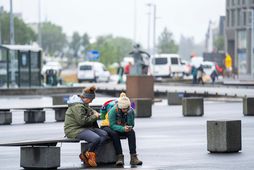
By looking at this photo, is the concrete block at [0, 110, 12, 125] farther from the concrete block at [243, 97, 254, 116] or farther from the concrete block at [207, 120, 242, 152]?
the concrete block at [207, 120, 242, 152]

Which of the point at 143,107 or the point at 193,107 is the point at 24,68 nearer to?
the point at 143,107

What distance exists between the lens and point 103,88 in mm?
61156

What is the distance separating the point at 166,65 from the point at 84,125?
243 ft

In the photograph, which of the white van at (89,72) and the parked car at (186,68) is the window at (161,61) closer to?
the parked car at (186,68)

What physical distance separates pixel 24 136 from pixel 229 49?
107089 mm

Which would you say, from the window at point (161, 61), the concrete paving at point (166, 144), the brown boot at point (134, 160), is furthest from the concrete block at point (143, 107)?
the window at point (161, 61)

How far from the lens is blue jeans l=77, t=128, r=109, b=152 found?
18.4m

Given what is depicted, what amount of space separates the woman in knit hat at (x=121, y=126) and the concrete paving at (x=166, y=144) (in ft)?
0.71

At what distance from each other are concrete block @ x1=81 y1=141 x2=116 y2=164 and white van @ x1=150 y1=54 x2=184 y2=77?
7223 cm

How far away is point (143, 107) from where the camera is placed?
3619 cm

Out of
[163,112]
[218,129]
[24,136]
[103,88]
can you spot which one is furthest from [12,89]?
[218,129]

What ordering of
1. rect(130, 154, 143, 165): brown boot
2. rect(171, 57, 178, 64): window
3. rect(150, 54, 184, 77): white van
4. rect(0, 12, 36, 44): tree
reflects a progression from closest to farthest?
1. rect(130, 154, 143, 165): brown boot
2. rect(150, 54, 184, 77): white van
3. rect(171, 57, 178, 64): window
4. rect(0, 12, 36, 44): tree

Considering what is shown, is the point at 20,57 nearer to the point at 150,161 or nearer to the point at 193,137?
the point at 193,137

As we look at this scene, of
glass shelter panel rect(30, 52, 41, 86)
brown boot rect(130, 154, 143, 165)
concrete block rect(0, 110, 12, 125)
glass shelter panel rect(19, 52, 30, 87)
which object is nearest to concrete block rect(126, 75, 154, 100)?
glass shelter panel rect(19, 52, 30, 87)
